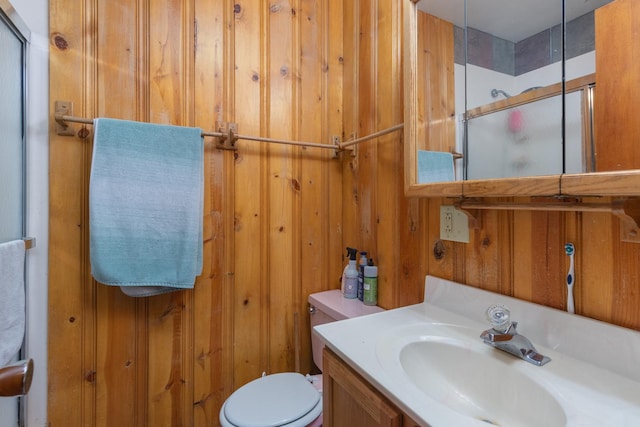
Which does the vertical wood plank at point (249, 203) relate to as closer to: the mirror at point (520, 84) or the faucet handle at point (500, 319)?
the mirror at point (520, 84)

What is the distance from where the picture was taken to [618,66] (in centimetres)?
67

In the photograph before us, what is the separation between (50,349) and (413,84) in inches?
63.8

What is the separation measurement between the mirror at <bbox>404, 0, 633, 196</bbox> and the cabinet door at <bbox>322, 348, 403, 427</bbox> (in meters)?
0.59

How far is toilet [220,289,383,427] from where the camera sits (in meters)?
1.03

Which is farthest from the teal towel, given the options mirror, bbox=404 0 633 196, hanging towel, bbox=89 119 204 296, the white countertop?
hanging towel, bbox=89 119 204 296

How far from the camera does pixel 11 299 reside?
0.88m

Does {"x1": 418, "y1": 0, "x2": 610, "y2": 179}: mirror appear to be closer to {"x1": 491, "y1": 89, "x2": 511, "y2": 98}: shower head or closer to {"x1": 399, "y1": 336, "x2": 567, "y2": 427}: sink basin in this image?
{"x1": 491, "y1": 89, "x2": 511, "y2": 98}: shower head

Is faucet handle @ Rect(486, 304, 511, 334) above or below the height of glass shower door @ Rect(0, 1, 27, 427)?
below

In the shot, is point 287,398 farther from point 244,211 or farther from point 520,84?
point 520,84

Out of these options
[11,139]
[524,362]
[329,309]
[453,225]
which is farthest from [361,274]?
[11,139]

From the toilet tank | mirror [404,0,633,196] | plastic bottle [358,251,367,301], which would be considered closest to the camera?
mirror [404,0,633,196]

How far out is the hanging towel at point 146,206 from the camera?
1071 mm

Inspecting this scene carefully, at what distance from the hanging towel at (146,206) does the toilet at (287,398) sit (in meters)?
0.48

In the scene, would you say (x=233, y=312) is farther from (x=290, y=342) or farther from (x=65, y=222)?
(x=65, y=222)
